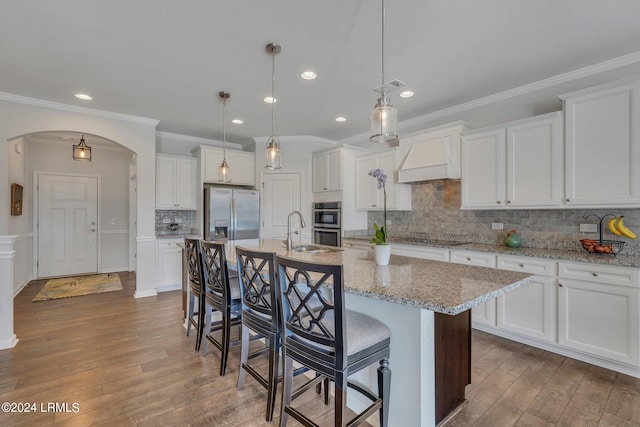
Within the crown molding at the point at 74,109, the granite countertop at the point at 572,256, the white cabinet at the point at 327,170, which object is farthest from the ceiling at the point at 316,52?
the granite countertop at the point at 572,256

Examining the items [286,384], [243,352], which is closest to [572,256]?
[286,384]

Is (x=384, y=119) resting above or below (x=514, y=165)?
above

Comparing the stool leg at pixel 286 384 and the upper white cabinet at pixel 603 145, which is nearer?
the stool leg at pixel 286 384

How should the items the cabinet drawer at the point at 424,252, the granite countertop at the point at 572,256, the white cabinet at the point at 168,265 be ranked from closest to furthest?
the granite countertop at the point at 572,256 → the cabinet drawer at the point at 424,252 → the white cabinet at the point at 168,265

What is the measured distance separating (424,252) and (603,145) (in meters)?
1.92

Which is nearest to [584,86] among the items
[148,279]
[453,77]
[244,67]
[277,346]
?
[453,77]

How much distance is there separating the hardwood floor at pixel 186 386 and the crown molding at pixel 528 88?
268 cm

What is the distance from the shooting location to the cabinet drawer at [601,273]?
2.26 m

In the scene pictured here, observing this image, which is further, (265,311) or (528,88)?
(528,88)

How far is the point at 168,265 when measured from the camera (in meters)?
4.76

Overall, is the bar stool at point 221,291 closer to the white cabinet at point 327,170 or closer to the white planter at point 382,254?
the white planter at point 382,254

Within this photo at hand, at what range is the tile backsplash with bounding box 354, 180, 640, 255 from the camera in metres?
2.92

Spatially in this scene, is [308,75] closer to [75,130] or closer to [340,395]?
[340,395]

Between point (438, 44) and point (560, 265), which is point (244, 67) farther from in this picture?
point (560, 265)
